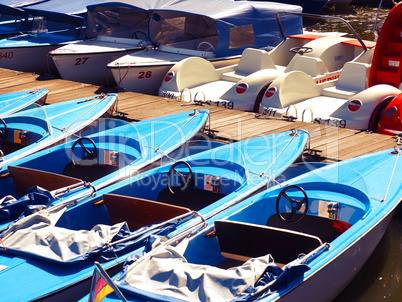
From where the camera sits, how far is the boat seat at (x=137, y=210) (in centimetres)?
488

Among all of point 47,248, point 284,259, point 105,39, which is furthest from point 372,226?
point 105,39

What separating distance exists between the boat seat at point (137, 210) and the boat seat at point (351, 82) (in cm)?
518

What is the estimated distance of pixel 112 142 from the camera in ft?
21.1

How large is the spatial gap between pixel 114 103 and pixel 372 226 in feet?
14.6

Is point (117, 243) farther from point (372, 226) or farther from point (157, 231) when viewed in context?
point (372, 226)

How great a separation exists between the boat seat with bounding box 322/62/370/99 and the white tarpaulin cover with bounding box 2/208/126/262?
18.4 ft

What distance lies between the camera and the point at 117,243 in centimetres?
451

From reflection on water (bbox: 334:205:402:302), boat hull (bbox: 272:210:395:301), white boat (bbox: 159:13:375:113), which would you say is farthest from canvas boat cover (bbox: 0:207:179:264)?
white boat (bbox: 159:13:375:113)

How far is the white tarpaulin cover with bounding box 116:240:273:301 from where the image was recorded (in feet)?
12.7

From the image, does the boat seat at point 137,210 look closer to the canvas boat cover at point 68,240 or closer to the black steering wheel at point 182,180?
the canvas boat cover at point 68,240

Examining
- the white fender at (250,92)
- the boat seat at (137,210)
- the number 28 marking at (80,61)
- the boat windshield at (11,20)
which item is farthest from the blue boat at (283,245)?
the boat windshield at (11,20)

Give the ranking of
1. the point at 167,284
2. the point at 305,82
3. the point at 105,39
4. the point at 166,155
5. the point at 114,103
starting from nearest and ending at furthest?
the point at 167,284 → the point at 166,155 → the point at 114,103 → the point at 305,82 → the point at 105,39

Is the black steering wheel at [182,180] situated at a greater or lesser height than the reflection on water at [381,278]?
greater

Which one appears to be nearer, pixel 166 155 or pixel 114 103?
pixel 166 155
